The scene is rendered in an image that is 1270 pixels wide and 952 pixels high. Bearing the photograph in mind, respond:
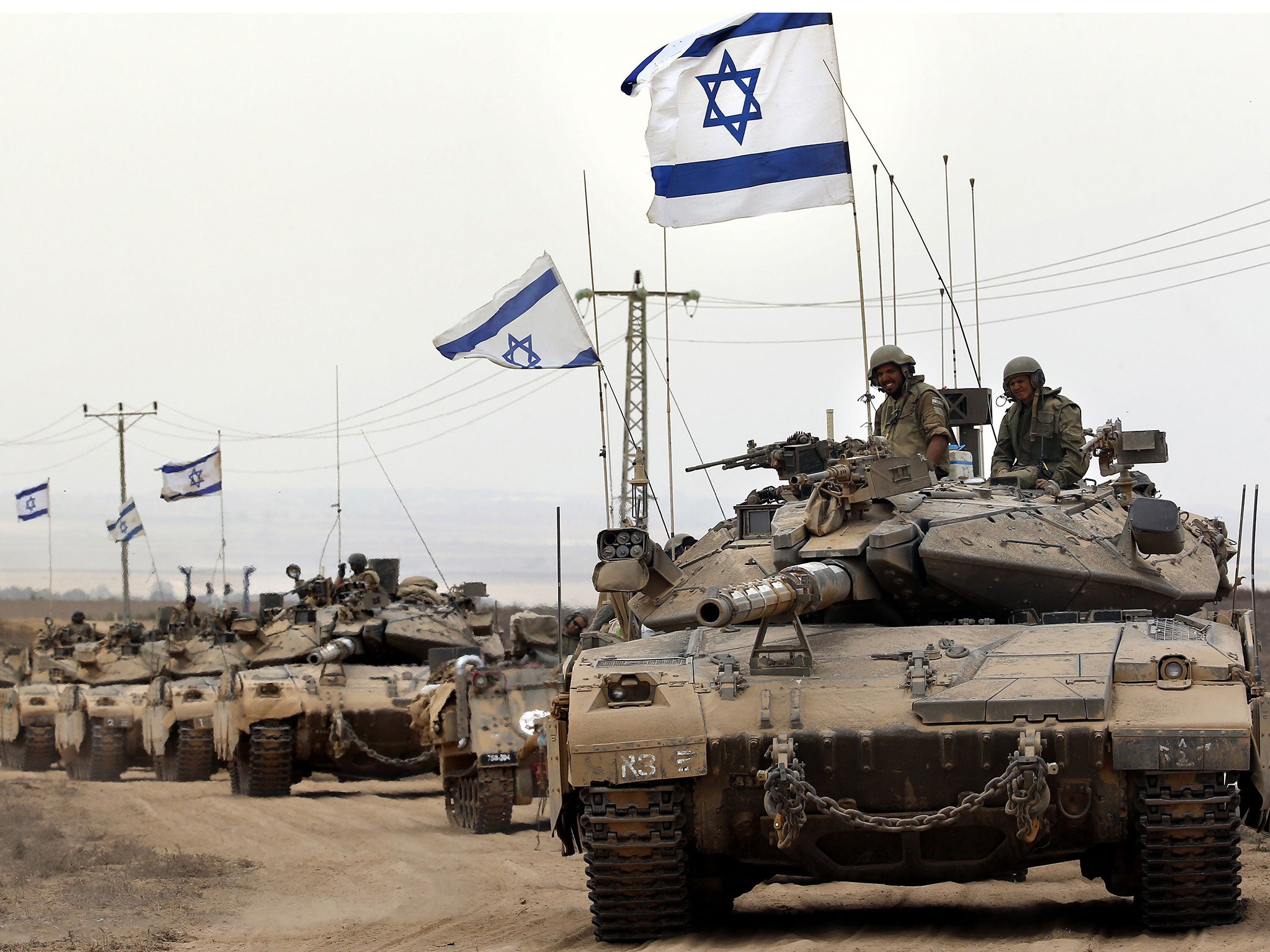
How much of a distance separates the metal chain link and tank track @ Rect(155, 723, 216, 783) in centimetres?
1679

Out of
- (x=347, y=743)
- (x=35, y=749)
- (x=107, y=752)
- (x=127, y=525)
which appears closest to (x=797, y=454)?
(x=347, y=743)

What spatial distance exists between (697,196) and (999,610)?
19.5 ft

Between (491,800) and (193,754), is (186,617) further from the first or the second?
(491,800)

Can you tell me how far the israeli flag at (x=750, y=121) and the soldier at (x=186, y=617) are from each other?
55.8 feet

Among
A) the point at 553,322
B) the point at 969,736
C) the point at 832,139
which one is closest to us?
the point at 969,736

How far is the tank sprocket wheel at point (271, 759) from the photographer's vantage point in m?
21.8

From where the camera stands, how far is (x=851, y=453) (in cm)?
1236

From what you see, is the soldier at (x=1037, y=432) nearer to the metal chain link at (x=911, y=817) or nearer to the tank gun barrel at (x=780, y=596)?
the tank gun barrel at (x=780, y=596)

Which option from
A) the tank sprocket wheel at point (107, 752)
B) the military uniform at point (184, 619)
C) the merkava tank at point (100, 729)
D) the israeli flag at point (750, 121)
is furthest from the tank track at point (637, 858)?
the military uniform at point (184, 619)

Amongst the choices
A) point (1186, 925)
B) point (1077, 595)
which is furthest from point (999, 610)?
point (1186, 925)

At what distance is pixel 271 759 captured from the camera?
71.8ft

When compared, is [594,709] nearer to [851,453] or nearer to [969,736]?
[969,736]

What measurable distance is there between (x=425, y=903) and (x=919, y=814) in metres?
5.04

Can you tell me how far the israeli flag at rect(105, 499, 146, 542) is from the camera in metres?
42.3
